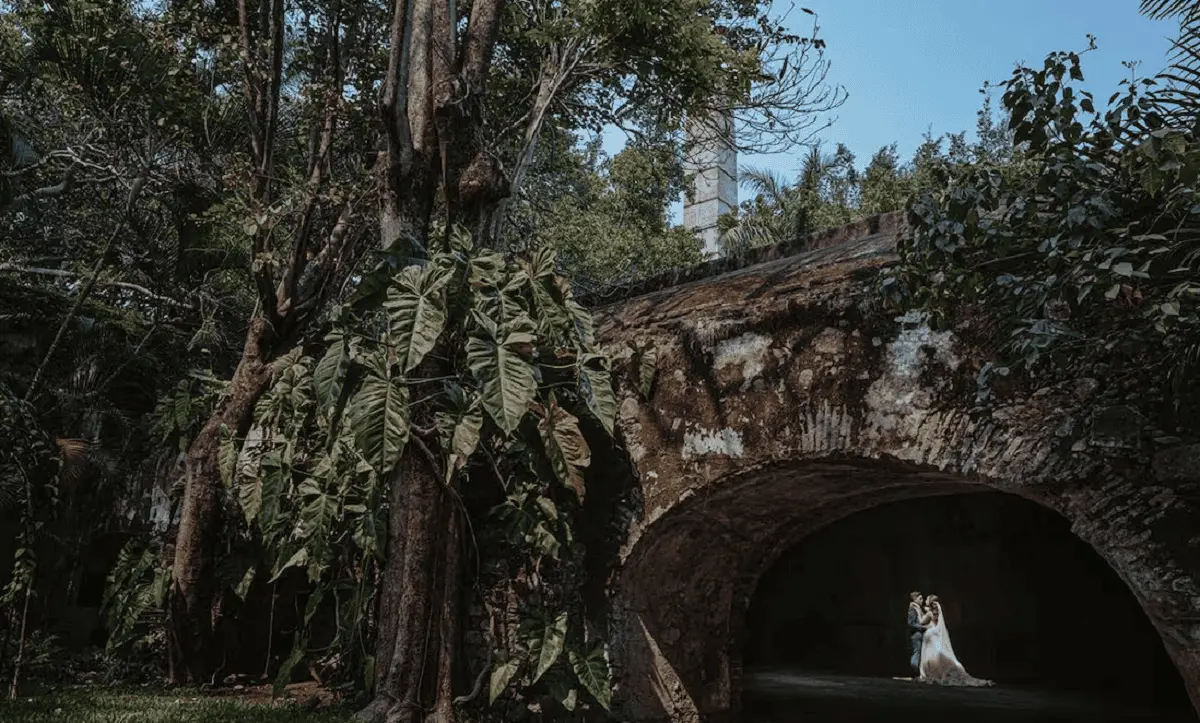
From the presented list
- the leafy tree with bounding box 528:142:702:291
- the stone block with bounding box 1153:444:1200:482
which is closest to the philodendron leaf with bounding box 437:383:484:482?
the stone block with bounding box 1153:444:1200:482

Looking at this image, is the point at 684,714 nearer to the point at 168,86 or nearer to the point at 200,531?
the point at 200,531

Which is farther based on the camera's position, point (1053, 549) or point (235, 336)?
point (1053, 549)

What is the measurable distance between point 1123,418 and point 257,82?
6.37 m

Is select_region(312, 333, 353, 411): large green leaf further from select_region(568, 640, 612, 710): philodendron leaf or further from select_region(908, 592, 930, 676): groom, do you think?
select_region(908, 592, 930, 676): groom

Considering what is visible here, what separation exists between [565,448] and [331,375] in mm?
1180

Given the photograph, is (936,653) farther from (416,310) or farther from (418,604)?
(416,310)

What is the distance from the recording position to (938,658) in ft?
32.6

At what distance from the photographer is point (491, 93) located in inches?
326

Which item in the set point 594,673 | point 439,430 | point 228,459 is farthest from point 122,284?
point 594,673

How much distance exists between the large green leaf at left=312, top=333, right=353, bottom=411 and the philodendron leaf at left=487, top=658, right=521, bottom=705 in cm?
171

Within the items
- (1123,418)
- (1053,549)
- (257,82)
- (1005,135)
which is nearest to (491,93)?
(257,82)

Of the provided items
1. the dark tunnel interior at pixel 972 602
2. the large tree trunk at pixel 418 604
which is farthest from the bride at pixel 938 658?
the large tree trunk at pixel 418 604

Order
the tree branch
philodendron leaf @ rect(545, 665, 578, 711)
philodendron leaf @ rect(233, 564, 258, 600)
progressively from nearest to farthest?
philodendron leaf @ rect(545, 665, 578, 711) < the tree branch < philodendron leaf @ rect(233, 564, 258, 600)

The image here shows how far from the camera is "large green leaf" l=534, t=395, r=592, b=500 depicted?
15.5 ft
